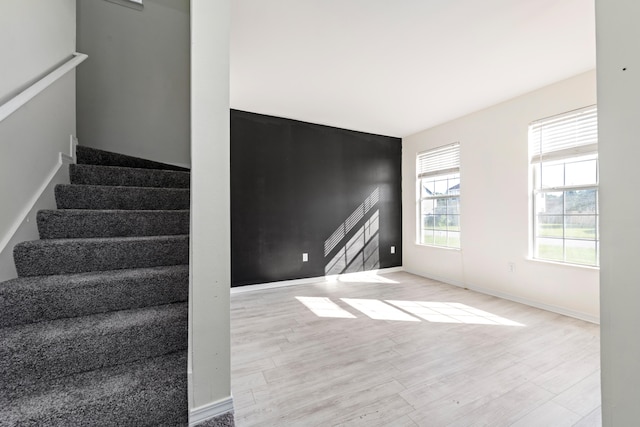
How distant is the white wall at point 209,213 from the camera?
3.90ft

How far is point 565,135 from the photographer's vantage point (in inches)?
115

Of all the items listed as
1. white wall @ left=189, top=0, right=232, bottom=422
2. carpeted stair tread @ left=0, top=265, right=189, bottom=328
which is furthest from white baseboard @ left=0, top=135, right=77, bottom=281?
white wall @ left=189, top=0, right=232, bottom=422

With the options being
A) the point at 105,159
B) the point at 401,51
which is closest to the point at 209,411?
the point at 105,159

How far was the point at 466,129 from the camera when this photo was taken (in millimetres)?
3916

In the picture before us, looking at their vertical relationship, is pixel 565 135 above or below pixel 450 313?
above

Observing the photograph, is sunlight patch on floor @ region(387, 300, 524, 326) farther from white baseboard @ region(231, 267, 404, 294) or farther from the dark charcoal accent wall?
the dark charcoal accent wall

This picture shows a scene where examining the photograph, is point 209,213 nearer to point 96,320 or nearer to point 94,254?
point 96,320

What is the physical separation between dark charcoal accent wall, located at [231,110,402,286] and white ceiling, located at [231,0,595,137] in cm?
56

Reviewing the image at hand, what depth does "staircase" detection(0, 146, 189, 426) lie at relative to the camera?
1113 millimetres

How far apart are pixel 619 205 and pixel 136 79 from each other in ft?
13.1

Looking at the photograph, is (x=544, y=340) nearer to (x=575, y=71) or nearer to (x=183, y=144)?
(x=575, y=71)

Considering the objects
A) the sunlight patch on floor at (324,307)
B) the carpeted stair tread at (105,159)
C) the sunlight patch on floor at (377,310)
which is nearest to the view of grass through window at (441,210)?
the sunlight patch on floor at (377,310)

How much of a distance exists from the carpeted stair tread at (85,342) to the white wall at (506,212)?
372 centimetres

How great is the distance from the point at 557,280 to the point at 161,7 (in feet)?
18.2
